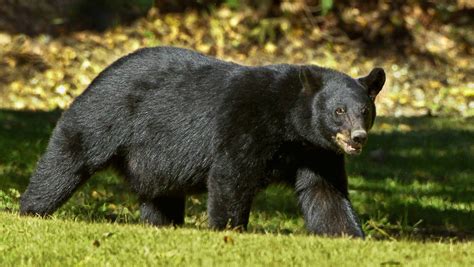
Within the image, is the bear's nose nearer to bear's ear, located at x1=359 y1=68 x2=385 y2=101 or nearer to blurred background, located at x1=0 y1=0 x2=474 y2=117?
bear's ear, located at x1=359 y1=68 x2=385 y2=101

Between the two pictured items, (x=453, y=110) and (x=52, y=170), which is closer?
(x=52, y=170)

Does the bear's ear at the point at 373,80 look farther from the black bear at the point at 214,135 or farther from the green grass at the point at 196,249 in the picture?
the green grass at the point at 196,249

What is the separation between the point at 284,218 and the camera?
10.7 meters

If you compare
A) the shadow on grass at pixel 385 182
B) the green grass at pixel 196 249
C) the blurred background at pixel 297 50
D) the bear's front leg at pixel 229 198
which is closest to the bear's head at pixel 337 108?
the bear's front leg at pixel 229 198

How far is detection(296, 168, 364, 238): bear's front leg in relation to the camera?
8227 mm

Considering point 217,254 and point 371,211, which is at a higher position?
point 217,254

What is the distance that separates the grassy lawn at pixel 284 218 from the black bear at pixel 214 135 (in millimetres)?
349

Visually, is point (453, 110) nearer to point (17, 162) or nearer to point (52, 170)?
point (17, 162)

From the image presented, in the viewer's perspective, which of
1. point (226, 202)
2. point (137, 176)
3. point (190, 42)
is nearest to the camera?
point (226, 202)

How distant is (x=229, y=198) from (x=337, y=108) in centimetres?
101

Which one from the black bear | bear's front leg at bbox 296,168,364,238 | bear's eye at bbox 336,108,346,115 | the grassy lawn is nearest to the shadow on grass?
the grassy lawn

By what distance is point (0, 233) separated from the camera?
729cm

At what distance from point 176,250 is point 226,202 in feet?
4.77

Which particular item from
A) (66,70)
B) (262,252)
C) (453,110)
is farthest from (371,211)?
(66,70)
